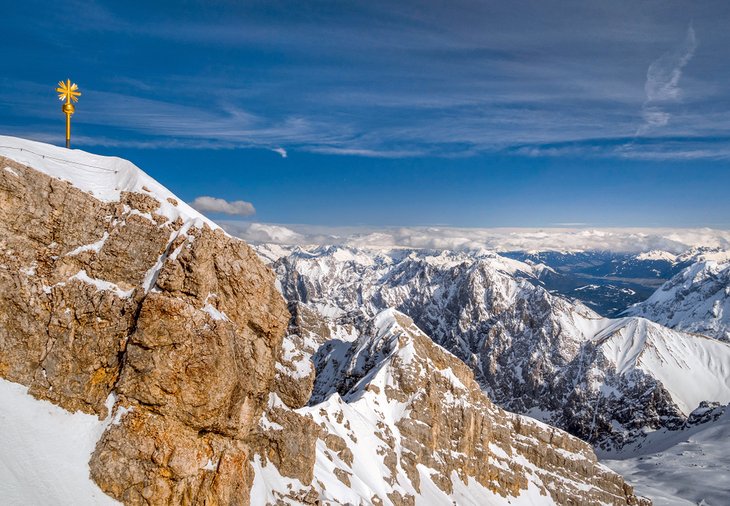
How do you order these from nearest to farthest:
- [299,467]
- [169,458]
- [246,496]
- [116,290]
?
[169,458] → [116,290] → [246,496] → [299,467]

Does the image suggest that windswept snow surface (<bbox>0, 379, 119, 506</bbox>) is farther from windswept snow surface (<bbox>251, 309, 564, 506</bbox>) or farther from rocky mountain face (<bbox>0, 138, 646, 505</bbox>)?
windswept snow surface (<bbox>251, 309, 564, 506</bbox>)

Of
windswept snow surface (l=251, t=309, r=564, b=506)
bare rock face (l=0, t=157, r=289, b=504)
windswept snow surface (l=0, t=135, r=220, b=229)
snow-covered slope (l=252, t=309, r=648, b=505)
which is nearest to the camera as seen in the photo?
bare rock face (l=0, t=157, r=289, b=504)

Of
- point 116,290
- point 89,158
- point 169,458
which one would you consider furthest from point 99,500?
point 89,158

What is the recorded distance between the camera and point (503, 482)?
169 meters

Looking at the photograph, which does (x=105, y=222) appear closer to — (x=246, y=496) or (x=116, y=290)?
(x=116, y=290)

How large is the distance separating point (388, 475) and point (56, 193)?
10785 cm

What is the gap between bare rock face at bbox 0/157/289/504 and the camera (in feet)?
121

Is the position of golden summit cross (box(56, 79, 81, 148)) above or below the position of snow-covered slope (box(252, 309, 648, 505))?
above

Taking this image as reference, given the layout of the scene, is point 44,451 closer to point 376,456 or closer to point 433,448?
point 376,456

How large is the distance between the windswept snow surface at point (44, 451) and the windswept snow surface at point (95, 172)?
56.3 feet

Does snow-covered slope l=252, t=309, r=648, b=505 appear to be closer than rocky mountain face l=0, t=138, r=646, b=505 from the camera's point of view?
No

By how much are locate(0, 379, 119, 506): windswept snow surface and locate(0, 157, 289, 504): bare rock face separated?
0.83 metres

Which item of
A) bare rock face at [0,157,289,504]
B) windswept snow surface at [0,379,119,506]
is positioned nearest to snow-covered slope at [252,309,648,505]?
bare rock face at [0,157,289,504]

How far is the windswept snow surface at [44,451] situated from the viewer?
33.4 meters
